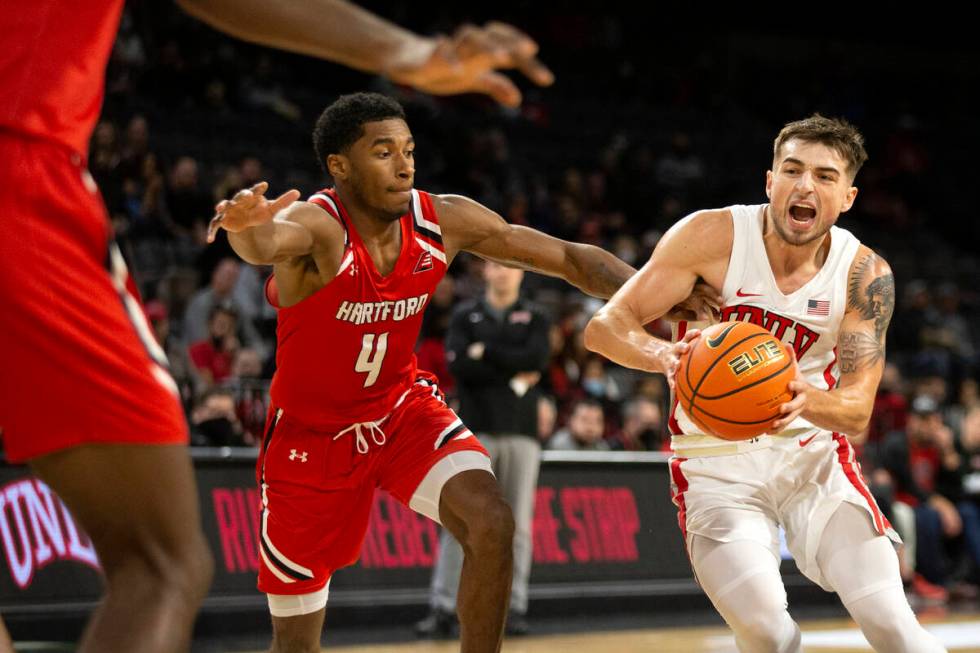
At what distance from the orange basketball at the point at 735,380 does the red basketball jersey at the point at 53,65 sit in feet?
6.55

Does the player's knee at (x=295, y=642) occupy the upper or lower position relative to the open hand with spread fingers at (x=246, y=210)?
lower

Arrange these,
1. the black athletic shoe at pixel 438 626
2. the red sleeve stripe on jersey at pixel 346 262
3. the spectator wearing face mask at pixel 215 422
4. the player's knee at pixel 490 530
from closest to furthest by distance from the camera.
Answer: the player's knee at pixel 490 530 → the red sleeve stripe on jersey at pixel 346 262 → the black athletic shoe at pixel 438 626 → the spectator wearing face mask at pixel 215 422

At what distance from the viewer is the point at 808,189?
4254mm

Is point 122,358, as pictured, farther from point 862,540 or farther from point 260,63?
point 260,63

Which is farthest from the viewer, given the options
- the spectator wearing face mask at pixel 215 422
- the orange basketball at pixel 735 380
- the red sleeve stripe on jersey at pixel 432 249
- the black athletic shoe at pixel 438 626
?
the spectator wearing face mask at pixel 215 422

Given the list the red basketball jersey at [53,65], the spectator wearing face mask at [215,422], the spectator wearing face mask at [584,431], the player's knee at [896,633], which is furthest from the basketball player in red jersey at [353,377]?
the spectator wearing face mask at [584,431]

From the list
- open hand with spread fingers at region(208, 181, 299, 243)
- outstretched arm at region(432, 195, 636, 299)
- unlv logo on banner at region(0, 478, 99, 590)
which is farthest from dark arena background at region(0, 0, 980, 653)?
open hand with spread fingers at region(208, 181, 299, 243)

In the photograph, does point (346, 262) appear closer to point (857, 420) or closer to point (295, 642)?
point (295, 642)

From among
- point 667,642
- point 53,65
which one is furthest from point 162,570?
point 667,642

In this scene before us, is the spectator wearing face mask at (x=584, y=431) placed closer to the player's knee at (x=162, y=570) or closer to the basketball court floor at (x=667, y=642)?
the basketball court floor at (x=667, y=642)

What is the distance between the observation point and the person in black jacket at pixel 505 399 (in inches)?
307

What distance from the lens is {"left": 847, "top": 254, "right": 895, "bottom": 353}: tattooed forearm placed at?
4.34 meters

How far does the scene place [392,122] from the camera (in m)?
4.90

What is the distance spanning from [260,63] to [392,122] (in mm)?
Result: 10055
